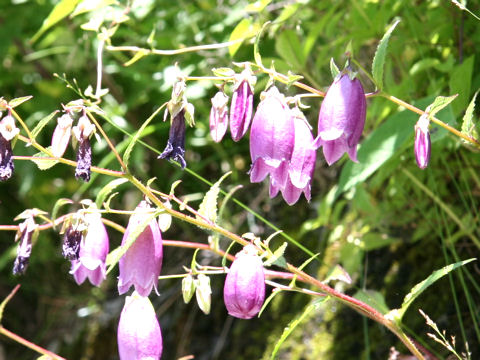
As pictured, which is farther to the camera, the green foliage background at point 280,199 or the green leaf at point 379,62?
the green foliage background at point 280,199

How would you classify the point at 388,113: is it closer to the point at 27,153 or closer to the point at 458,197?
the point at 458,197

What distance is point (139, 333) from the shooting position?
140 cm

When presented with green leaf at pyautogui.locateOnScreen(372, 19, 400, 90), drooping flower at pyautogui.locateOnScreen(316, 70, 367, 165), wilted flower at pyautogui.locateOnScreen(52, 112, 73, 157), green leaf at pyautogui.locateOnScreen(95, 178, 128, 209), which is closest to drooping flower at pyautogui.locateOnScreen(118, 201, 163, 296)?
green leaf at pyautogui.locateOnScreen(95, 178, 128, 209)

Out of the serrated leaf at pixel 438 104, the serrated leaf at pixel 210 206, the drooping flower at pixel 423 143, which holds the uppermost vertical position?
the serrated leaf at pixel 438 104

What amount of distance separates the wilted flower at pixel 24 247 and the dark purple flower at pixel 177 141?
1.16ft

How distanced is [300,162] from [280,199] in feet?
5.62

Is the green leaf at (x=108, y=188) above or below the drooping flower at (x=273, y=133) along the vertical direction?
below

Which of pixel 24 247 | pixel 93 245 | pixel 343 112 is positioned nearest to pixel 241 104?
pixel 343 112

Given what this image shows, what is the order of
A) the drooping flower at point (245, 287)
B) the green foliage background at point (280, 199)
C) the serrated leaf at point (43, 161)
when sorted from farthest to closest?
the green foliage background at point (280, 199)
the serrated leaf at point (43, 161)
the drooping flower at point (245, 287)

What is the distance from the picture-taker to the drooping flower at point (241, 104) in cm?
133

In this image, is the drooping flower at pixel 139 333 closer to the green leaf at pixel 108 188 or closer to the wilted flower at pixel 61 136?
the green leaf at pixel 108 188

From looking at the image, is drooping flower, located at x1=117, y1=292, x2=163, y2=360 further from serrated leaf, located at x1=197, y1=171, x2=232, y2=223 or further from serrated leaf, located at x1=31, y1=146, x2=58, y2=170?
serrated leaf, located at x1=31, y1=146, x2=58, y2=170

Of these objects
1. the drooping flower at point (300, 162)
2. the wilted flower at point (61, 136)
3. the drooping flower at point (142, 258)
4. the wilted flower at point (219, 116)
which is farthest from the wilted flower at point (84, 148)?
the drooping flower at point (300, 162)

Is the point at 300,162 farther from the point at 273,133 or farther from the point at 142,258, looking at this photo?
the point at 142,258
